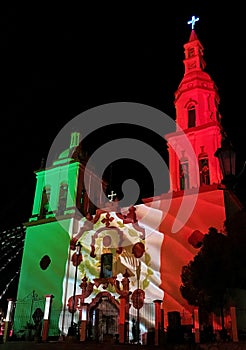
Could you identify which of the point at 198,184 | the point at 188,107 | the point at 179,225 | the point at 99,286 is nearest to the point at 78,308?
the point at 99,286

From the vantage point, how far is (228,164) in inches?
197

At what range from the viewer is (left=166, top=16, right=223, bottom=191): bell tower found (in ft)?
68.7

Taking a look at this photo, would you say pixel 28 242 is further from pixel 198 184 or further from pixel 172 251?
pixel 198 184

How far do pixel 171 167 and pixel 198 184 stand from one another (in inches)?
85.0

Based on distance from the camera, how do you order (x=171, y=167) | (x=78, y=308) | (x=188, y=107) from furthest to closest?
(x=188, y=107), (x=171, y=167), (x=78, y=308)

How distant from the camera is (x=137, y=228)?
20.8m

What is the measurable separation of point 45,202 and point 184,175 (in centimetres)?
979

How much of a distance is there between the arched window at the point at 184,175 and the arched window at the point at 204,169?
0.78m

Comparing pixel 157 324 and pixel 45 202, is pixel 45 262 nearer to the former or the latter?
pixel 45 202

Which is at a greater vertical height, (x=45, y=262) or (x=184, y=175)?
(x=184, y=175)

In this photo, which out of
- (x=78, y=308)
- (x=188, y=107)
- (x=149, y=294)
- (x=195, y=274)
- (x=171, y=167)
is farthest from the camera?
(x=188, y=107)

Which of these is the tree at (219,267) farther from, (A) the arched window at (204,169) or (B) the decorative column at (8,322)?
(B) the decorative column at (8,322)

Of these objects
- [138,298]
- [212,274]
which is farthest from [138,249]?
[212,274]

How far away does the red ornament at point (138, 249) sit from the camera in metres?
20.1
